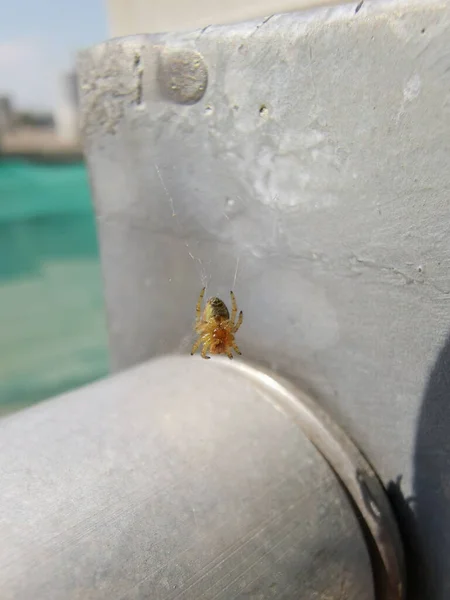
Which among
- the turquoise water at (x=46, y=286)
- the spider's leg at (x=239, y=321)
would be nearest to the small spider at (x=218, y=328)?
the spider's leg at (x=239, y=321)

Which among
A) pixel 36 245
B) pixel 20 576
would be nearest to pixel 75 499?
pixel 20 576

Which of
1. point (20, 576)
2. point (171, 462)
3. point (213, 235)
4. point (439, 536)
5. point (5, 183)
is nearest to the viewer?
point (20, 576)

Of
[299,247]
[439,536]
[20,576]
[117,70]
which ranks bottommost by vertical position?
[439,536]

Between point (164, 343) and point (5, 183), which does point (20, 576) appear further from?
point (5, 183)

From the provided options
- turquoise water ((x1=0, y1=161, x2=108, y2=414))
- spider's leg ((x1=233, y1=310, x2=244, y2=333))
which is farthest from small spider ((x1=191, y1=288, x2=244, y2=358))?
turquoise water ((x1=0, y1=161, x2=108, y2=414))

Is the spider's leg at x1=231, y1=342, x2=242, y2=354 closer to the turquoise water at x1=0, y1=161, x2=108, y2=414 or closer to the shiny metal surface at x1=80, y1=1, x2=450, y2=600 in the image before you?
the shiny metal surface at x1=80, y1=1, x2=450, y2=600

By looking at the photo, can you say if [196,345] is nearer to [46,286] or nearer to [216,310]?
[216,310]

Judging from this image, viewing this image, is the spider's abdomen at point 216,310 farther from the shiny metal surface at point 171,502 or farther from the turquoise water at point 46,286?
the turquoise water at point 46,286
